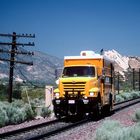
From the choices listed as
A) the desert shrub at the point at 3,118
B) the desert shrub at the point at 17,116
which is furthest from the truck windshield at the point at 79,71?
the desert shrub at the point at 3,118

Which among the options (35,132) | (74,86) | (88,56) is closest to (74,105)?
(74,86)

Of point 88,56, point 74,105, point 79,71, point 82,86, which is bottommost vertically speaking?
point 74,105

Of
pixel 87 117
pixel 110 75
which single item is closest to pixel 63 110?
pixel 87 117

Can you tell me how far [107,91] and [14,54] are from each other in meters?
13.6

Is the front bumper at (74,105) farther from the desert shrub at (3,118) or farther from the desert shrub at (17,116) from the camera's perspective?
the desert shrub at (3,118)

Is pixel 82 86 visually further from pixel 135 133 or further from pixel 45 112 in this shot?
pixel 135 133

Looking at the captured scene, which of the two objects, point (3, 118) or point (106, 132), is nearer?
point (106, 132)

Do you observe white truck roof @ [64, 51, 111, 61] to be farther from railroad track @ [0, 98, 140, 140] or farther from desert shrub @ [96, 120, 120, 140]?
desert shrub @ [96, 120, 120, 140]

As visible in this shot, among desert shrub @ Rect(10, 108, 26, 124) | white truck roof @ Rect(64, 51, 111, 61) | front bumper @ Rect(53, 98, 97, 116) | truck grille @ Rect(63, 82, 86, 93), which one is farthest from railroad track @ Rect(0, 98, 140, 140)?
white truck roof @ Rect(64, 51, 111, 61)

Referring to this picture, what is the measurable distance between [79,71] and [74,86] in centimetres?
123

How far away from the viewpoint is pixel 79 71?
23422 mm

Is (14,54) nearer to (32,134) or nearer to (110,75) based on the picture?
(110,75)

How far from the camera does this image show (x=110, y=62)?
27.6m

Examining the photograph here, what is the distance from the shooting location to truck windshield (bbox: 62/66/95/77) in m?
23.3
